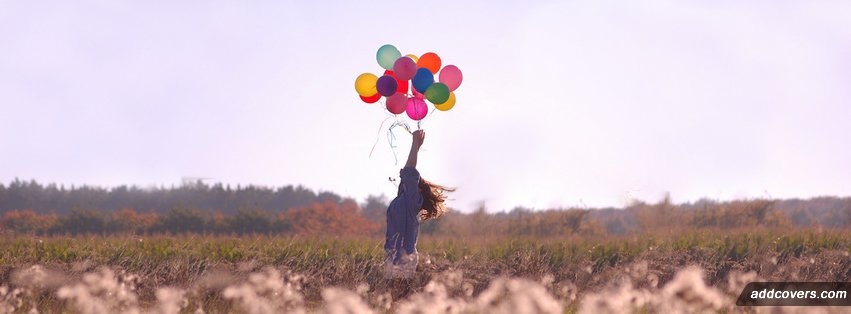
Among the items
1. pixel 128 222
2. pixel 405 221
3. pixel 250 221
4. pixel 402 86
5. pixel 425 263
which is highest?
pixel 402 86

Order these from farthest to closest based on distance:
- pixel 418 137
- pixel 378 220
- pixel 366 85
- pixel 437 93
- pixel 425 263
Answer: pixel 378 220
pixel 425 263
pixel 366 85
pixel 437 93
pixel 418 137

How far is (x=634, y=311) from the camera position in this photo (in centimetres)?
783

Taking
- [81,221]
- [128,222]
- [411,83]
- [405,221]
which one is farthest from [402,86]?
[81,221]

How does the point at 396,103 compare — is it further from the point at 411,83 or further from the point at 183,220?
the point at 183,220

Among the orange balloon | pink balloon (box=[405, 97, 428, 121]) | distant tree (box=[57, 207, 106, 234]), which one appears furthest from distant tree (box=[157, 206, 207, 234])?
pink balloon (box=[405, 97, 428, 121])

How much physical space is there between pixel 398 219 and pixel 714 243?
25.6 ft

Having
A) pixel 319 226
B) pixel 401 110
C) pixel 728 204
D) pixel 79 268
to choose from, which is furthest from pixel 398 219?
pixel 319 226

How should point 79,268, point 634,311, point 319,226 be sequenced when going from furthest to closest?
1. point 319,226
2. point 79,268
3. point 634,311

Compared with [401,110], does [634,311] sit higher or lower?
lower

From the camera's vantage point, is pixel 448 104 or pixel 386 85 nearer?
pixel 386 85

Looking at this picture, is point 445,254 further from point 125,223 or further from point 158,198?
point 158,198

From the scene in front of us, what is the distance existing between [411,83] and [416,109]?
11.3 inches

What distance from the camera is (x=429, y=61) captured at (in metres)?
9.85

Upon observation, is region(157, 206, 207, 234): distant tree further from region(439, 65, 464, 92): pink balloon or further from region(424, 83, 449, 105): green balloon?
region(424, 83, 449, 105): green balloon
